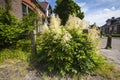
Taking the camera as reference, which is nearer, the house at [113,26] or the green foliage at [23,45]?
the green foliage at [23,45]

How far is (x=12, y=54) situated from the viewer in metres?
5.84

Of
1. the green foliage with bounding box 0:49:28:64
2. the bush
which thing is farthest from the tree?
the bush

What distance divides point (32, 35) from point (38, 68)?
4.17 ft

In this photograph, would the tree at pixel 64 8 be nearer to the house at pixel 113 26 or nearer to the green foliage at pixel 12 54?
the green foliage at pixel 12 54

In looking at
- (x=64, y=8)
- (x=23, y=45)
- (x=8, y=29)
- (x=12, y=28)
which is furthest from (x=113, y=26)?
(x=8, y=29)

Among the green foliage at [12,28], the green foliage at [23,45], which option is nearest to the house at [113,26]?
the green foliage at [12,28]

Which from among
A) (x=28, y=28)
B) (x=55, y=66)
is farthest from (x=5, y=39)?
(x=55, y=66)

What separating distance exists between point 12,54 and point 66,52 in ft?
6.96

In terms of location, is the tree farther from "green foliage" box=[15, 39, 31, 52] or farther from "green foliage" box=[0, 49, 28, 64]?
"green foliage" box=[0, 49, 28, 64]

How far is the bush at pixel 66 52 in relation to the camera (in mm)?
4996

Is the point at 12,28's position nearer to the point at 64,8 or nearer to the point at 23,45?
the point at 23,45

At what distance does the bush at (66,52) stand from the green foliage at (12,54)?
0.53 m

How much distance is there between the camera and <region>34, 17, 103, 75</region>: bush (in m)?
5.00

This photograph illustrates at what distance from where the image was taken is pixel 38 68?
17.3 ft
